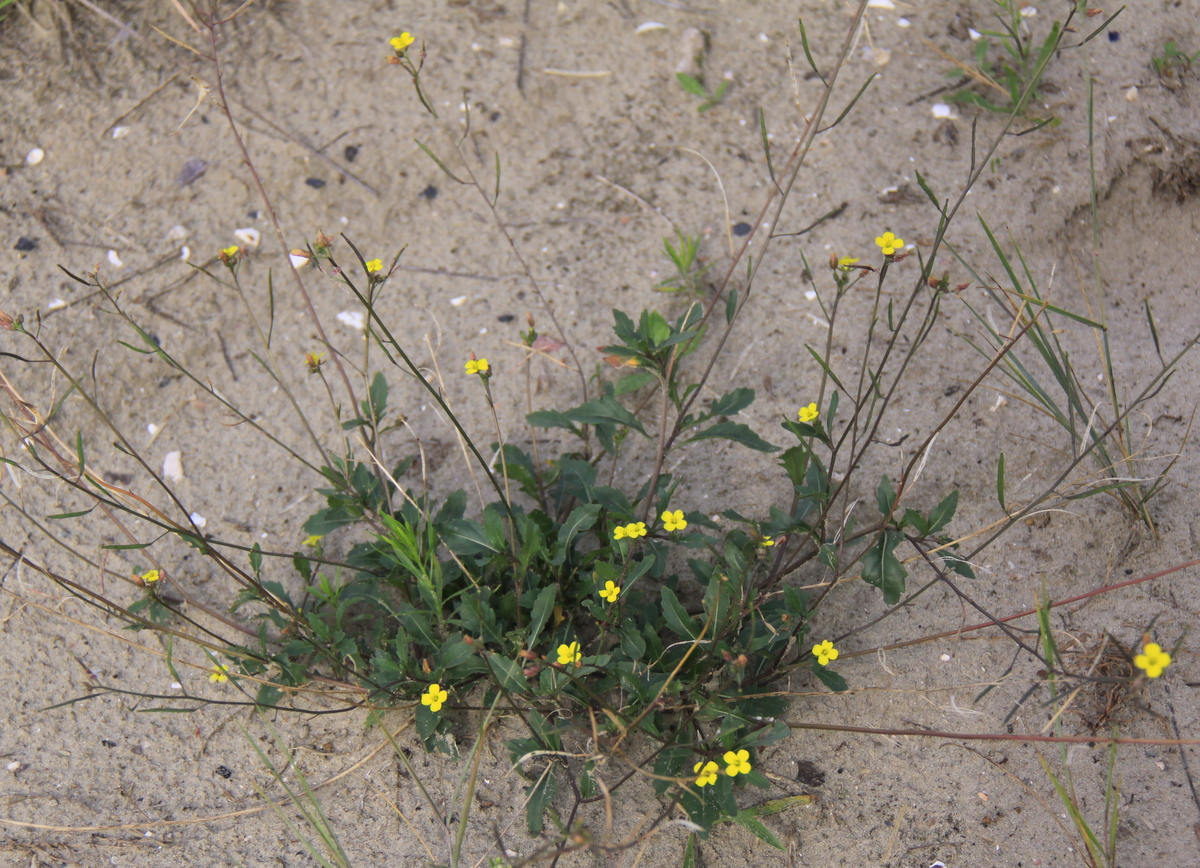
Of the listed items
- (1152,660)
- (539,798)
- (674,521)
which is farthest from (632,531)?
(1152,660)

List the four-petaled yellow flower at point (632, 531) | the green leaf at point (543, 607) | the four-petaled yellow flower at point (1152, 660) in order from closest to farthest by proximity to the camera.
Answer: the four-petaled yellow flower at point (1152, 660)
the four-petaled yellow flower at point (632, 531)
the green leaf at point (543, 607)

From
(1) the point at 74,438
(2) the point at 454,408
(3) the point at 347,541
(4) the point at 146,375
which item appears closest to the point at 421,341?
(2) the point at 454,408

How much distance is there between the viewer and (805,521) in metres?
1.95

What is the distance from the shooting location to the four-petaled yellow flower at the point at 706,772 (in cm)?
152

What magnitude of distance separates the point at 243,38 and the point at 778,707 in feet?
10.5

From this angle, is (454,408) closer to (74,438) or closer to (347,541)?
(347,541)

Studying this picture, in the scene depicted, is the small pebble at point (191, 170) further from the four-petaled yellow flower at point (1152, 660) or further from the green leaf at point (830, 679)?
the four-petaled yellow flower at point (1152, 660)

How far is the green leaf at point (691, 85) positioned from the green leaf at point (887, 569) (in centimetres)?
202

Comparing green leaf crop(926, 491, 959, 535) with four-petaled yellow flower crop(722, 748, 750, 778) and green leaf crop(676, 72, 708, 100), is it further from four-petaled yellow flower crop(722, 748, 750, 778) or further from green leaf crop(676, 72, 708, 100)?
green leaf crop(676, 72, 708, 100)

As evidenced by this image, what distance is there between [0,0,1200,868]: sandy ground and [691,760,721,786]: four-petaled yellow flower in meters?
0.30

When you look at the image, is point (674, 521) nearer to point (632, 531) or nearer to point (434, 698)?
point (632, 531)

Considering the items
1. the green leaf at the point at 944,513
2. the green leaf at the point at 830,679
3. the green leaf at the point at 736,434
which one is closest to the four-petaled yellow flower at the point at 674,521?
the green leaf at the point at 736,434

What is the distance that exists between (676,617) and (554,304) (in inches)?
50.3

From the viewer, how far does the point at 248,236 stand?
9.62 feet
